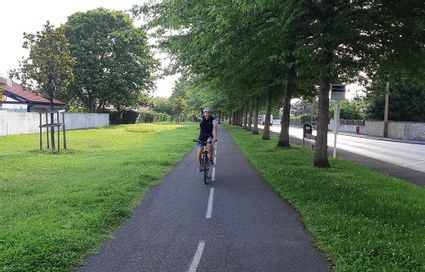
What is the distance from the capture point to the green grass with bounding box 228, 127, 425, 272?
572 centimetres

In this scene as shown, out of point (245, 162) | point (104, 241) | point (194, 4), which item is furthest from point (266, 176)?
point (104, 241)

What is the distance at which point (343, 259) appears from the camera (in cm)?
566

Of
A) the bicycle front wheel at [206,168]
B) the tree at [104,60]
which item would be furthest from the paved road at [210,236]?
the tree at [104,60]

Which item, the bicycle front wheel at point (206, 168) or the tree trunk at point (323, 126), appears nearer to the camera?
the bicycle front wheel at point (206, 168)

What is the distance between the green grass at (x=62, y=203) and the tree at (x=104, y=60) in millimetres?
43235

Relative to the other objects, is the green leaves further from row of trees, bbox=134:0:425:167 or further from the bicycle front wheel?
the bicycle front wheel

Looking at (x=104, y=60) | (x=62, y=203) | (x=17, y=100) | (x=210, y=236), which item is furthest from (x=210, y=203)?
(x=104, y=60)

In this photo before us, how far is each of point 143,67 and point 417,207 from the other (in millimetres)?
56945

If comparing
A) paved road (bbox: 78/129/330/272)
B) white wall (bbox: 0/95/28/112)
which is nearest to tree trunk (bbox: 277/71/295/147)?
paved road (bbox: 78/129/330/272)

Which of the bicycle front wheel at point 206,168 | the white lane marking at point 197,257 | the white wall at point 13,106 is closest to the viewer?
the white lane marking at point 197,257

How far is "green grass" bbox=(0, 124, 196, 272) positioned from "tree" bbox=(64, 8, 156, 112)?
4323cm

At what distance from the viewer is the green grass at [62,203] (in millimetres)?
5723

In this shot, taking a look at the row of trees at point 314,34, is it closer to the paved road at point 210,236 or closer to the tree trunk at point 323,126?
the tree trunk at point 323,126

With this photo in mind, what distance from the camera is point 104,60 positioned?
5900 centimetres
